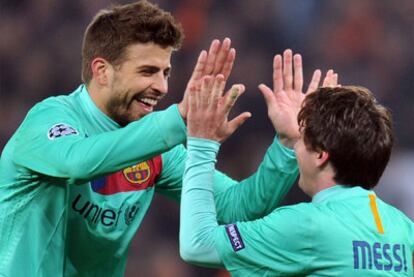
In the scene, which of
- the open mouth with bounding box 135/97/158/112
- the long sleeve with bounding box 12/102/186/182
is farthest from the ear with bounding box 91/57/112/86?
the long sleeve with bounding box 12/102/186/182

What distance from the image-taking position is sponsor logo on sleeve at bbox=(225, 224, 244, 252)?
2.31 meters

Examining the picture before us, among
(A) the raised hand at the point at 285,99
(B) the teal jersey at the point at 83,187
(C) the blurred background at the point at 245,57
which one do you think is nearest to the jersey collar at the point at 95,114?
(B) the teal jersey at the point at 83,187

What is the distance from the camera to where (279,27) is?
546 centimetres

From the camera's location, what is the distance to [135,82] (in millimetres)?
3051

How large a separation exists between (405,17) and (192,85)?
345cm

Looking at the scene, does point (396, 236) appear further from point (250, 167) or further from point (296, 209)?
point (250, 167)

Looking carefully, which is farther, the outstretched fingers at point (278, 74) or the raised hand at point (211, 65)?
the outstretched fingers at point (278, 74)

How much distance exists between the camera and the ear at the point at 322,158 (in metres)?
2.30

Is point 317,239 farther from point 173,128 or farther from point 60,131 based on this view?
point 60,131

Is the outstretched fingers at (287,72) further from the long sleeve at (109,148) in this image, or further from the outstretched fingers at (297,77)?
the long sleeve at (109,148)

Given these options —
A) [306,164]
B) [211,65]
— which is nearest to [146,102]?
[211,65]

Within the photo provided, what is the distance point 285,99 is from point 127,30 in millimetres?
659

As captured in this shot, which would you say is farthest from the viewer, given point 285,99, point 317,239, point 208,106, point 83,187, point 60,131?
point 83,187

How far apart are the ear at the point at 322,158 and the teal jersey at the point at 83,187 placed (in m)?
0.45
